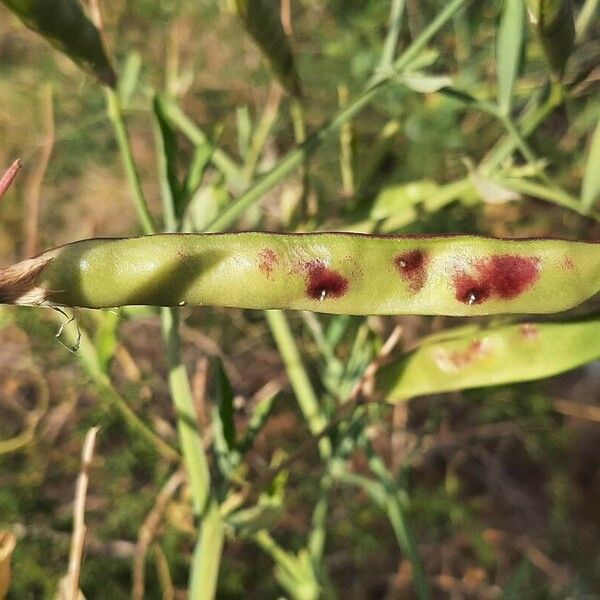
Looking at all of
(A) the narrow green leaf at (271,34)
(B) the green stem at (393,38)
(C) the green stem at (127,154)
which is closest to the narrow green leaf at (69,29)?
(C) the green stem at (127,154)

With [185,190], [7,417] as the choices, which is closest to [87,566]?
[7,417]

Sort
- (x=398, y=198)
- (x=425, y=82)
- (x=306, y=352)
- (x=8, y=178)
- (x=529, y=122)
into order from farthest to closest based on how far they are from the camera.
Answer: (x=306, y=352)
(x=398, y=198)
(x=529, y=122)
(x=425, y=82)
(x=8, y=178)

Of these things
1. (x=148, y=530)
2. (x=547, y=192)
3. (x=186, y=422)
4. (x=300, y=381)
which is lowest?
(x=148, y=530)

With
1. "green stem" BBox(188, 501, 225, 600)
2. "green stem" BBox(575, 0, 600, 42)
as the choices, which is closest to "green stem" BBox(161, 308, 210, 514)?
"green stem" BBox(188, 501, 225, 600)

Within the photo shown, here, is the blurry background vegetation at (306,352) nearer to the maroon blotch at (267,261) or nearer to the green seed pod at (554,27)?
the green seed pod at (554,27)

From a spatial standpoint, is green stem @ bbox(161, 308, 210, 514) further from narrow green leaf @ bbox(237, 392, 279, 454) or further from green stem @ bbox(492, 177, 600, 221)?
green stem @ bbox(492, 177, 600, 221)

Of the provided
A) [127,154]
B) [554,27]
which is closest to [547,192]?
[554,27]

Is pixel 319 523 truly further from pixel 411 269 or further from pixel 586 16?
pixel 586 16
